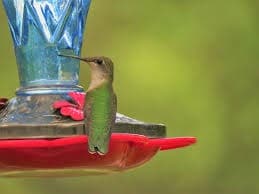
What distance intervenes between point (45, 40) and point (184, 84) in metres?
5.10

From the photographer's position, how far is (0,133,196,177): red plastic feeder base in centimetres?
508

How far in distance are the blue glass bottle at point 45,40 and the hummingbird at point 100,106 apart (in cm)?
38

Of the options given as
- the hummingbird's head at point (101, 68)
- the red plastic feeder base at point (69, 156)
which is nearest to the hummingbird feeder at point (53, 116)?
the red plastic feeder base at point (69, 156)

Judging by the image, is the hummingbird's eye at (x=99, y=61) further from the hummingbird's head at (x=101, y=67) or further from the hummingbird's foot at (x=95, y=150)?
the hummingbird's foot at (x=95, y=150)

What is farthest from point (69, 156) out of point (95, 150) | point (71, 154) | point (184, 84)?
point (184, 84)


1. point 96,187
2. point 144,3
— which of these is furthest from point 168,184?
point 144,3

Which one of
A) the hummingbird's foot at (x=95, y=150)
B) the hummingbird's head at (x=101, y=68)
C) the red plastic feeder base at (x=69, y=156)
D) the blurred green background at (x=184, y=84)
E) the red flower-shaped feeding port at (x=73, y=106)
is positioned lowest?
the blurred green background at (x=184, y=84)

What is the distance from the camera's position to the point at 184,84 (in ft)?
35.6

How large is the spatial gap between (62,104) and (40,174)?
262 mm

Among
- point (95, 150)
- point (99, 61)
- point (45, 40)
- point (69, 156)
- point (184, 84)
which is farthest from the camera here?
point (184, 84)

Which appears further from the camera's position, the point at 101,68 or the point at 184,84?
the point at 184,84

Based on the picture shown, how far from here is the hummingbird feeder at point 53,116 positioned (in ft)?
17.0

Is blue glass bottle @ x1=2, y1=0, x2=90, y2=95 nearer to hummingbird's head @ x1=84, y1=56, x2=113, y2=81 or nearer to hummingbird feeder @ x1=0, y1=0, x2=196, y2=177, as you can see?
hummingbird feeder @ x1=0, y1=0, x2=196, y2=177

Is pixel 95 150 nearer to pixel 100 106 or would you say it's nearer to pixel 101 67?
pixel 100 106
